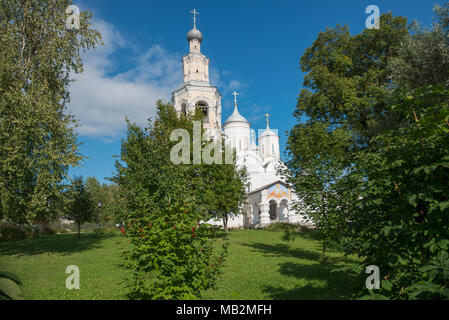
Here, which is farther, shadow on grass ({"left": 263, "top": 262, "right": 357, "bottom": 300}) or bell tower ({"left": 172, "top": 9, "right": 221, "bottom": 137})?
bell tower ({"left": 172, "top": 9, "right": 221, "bottom": 137})

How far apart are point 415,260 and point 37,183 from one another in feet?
44.9

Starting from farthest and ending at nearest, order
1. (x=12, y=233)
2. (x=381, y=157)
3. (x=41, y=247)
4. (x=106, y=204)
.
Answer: (x=106, y=204) < (x=12, y=233) < (x=41, y=247) < (x=381, y=157)

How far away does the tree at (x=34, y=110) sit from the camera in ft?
41.3

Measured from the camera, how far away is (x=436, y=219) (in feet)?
10.1

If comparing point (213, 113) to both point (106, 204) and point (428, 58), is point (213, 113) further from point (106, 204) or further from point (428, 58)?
point (428, 58)

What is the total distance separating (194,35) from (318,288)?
39095mm

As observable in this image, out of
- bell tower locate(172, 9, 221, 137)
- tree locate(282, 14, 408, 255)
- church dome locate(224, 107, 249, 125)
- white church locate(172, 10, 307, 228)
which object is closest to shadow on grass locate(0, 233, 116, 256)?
tree locate(282, 14, 408, 255)

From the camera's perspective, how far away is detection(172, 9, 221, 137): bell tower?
126 ft

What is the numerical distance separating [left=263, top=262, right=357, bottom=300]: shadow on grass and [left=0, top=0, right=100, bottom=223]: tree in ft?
34.4

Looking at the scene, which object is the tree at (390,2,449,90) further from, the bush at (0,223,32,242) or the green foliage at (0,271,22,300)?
the bush at (0,223,32,242)

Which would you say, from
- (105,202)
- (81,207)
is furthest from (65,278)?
(105,202)

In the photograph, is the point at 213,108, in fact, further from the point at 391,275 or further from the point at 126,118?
the point at 391,275

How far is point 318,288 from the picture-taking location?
7215 mm
